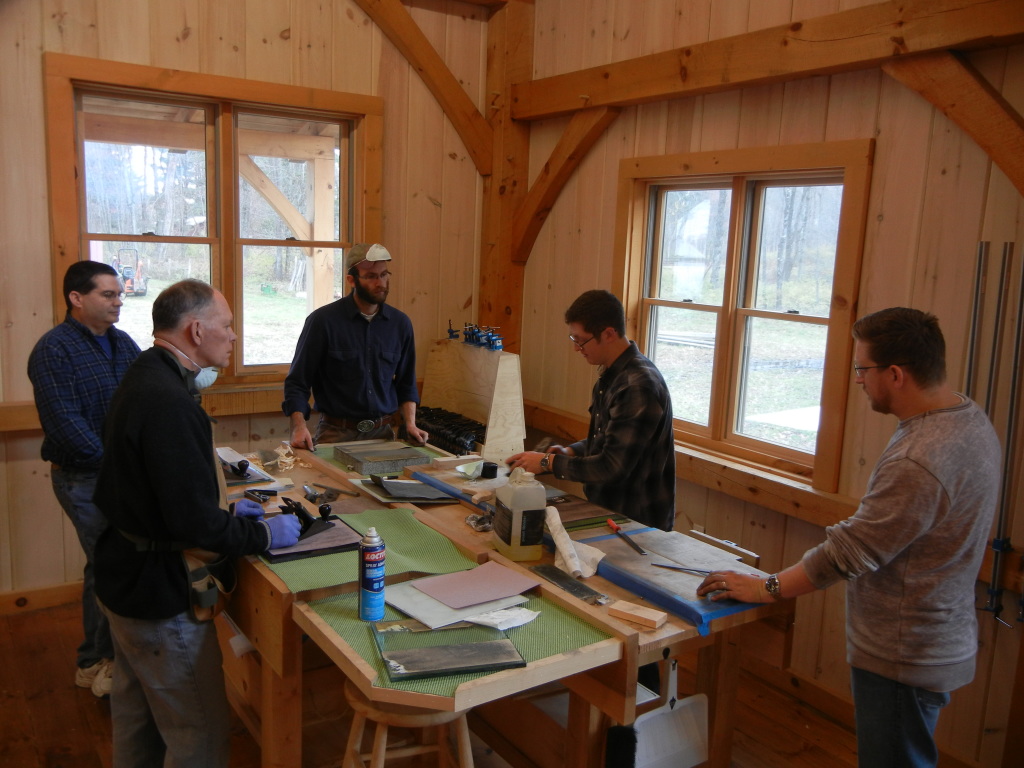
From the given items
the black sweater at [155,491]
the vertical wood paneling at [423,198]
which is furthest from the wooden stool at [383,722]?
the vertical wood paneling at [423,198]

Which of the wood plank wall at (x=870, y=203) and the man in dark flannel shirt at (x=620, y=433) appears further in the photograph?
the wood plank wall at (x=870, y=203)

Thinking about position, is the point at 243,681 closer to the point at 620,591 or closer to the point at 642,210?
the point at 620,591

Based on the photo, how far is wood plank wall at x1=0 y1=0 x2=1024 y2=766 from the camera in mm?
2879

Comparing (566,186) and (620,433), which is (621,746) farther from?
(566,186)

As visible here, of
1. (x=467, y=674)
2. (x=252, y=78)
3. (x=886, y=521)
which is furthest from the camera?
(x=252, y=78)

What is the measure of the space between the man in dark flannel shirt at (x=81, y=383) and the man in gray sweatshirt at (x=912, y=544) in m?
2.53

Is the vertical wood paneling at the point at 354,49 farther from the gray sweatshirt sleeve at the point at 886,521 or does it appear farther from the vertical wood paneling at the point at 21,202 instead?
the gray sweatshirt sleeve at the point at 886,521

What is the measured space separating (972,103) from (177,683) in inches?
118

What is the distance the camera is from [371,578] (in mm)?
1852

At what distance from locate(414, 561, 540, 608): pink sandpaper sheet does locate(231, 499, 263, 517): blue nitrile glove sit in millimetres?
596

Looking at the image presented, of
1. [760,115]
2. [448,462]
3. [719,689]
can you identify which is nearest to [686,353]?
[760,115]

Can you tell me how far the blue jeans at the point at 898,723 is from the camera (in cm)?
188

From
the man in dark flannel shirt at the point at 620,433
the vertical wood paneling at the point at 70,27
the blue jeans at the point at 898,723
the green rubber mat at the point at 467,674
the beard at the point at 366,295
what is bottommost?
the blue jeans at the point at 898,723

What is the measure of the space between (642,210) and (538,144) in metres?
0.99
